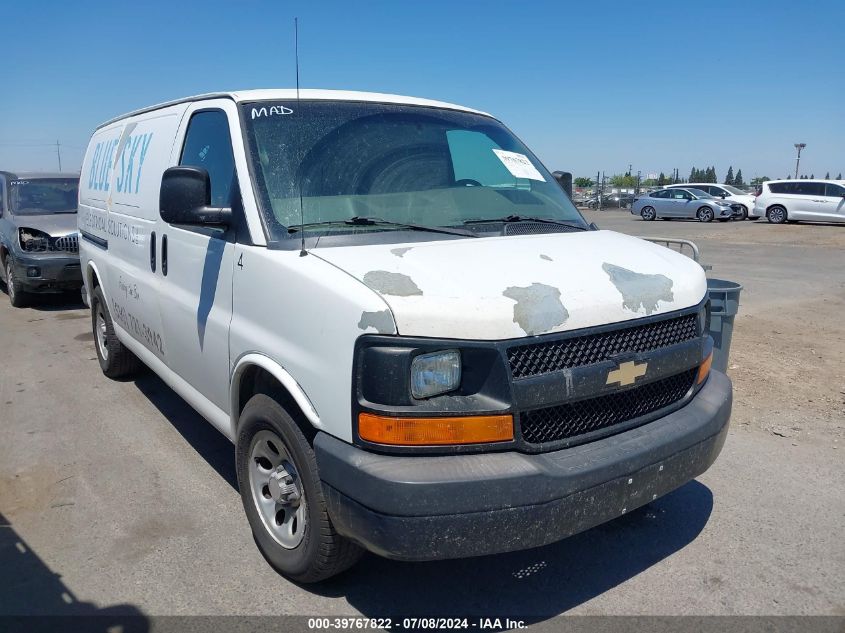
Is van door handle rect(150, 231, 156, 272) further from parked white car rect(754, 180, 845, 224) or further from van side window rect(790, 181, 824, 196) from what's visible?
van side window rect(790, 181, 824, 196)

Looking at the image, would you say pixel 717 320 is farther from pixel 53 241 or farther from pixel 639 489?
pixel 53 241

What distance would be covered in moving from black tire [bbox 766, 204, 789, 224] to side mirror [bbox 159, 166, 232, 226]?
26.9 metres

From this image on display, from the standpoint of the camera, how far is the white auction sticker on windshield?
4.06 meters

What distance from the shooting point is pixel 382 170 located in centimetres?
352

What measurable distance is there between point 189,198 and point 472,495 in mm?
1907

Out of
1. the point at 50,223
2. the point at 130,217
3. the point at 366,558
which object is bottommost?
the point at 366,558

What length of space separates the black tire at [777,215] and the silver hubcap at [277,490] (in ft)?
88.3

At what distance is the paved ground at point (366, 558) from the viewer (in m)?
2.98

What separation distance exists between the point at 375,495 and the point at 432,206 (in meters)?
1.68

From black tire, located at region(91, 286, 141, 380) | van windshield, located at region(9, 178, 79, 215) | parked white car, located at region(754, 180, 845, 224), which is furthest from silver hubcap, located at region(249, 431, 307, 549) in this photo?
parked white car, located at region(754, 180, 845, 224)

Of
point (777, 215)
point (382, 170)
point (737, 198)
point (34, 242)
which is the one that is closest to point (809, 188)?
point (777, 215)

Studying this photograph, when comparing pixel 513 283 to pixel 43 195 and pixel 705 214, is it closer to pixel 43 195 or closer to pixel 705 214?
pixel 43 195

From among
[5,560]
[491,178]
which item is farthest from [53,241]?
[491,178]

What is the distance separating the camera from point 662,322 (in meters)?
2.91
